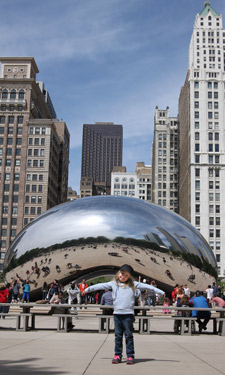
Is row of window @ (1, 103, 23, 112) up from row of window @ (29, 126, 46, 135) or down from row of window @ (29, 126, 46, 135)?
up

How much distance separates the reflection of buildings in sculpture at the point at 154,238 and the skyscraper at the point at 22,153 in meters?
71.0

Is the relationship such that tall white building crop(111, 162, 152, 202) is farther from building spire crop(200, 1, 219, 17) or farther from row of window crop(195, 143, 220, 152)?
building spire crop(200, 1, 219, 17)

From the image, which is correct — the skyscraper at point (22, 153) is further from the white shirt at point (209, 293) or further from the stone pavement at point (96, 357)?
the stone pavement at point (96, 357)

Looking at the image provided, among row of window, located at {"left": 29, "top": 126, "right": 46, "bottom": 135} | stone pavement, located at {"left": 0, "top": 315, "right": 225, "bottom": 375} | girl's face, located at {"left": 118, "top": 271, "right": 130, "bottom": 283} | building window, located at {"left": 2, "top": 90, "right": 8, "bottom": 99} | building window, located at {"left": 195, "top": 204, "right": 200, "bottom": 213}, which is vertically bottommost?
stone pavement, located at {"left": 0, "top": 315, "right": 225, "bottom": 375}

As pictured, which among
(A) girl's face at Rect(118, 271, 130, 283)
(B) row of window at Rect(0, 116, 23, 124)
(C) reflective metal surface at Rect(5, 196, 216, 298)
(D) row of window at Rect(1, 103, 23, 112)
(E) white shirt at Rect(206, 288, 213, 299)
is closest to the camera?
(A) girl's face at Rect(118, 271, 130, 283)

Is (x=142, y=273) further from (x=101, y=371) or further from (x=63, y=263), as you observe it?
(x=101, y=371)

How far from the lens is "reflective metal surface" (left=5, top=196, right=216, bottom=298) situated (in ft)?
46.1

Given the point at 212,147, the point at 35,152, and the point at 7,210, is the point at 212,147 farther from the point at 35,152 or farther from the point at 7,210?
the point at 7,210

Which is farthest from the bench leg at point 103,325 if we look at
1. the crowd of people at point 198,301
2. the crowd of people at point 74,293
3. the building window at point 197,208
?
the building window at point 197,208

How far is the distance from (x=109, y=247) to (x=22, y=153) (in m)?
78.1

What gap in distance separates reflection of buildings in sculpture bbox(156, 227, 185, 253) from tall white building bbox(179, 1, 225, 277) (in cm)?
7514

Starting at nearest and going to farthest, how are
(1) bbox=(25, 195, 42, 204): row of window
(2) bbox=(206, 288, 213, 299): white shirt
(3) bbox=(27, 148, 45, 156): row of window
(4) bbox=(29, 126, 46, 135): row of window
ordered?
(2) bbox=(206, 288, 213, 299): white shirt → (1) bbox=(25, 195, 42, 204): row of window → (3) bbox=(27, 148, 45, 156): row of window → (4) bbox=(29, 126, 46, 135): row of window

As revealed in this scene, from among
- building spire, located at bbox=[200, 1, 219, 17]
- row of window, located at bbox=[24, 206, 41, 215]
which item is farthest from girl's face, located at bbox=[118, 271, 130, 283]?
building spire, located at bbox=[200, 1, 219, 17]

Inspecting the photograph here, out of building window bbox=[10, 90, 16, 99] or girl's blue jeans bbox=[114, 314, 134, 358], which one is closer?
girl's blue jeans bbox=[114, 314, 134, 358]
